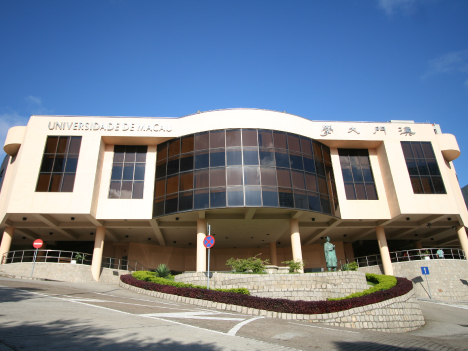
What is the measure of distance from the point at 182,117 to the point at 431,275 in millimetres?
22818

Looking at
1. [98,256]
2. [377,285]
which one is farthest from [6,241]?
[377,285]

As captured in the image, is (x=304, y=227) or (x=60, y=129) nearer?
(x=60, y=129)

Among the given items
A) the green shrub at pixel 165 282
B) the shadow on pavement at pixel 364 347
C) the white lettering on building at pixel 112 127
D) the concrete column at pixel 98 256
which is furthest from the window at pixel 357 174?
the concrete column at pixel 98 256

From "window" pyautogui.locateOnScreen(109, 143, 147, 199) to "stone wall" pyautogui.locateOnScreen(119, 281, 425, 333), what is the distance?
10.9 metres

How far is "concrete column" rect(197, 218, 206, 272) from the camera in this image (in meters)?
23.6

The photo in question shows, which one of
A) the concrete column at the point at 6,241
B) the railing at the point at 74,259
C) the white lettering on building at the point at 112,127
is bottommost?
the railing at the point at 74,259

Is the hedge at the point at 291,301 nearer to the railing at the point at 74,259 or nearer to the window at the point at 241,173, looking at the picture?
the window at the point at 241,173

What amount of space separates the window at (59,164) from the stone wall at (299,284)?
14.3 metres

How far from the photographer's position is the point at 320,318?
1345 centimetres

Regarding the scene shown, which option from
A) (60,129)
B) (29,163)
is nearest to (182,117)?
(60,129)

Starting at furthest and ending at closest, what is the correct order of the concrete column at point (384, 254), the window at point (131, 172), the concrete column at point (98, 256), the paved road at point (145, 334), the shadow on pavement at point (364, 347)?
the concrete column at point (384, 254) < the window at point (131, 172) < the concrete column at point (98, 256) < the shadow on pavement at point (364, 347) < the paved road at point (145, 334)

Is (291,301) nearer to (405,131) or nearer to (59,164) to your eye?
(59,164)

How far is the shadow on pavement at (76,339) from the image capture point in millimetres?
5387

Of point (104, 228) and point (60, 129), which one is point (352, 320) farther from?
point (60, 129)
